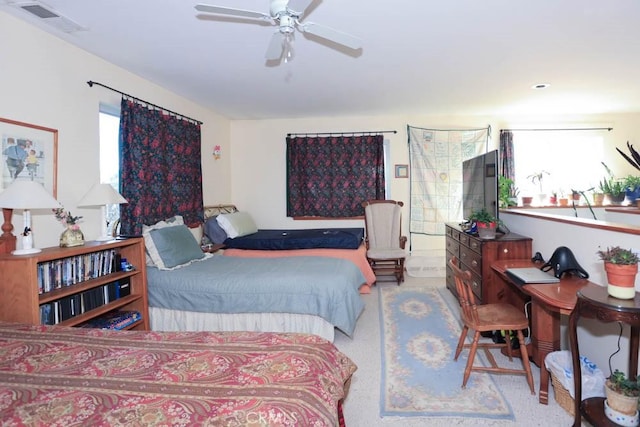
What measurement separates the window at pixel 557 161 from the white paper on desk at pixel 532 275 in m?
3.61

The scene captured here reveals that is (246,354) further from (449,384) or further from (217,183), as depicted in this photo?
(217,183)

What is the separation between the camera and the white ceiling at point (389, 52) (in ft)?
7.18

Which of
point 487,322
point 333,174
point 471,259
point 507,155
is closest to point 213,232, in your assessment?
point 333,174

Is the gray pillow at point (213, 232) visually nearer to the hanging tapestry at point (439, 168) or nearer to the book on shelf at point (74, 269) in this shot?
the book on shelf at point (74, 269)

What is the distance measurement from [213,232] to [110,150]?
1.62m

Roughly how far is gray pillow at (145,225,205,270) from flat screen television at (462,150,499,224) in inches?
119

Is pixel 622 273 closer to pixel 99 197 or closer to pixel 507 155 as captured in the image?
pixel 99 197

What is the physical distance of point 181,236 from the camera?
3400mm

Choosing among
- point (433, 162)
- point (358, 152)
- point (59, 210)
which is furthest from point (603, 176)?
point (59, 210)

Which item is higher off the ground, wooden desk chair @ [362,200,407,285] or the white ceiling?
the white ceiling

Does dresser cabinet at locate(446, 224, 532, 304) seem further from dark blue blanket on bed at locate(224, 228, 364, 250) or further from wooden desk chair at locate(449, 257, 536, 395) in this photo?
dark blue blanket on bed at locate(224, 228, 364, 250)

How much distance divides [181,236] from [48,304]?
139 cm

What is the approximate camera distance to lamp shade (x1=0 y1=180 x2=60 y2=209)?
1.91 meters

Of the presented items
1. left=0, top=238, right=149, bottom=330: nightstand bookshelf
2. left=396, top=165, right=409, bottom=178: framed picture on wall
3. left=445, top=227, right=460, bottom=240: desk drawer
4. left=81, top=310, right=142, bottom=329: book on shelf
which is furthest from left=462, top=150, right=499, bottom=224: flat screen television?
left=81, top=310, right=142, bottom=329: book on shelf
